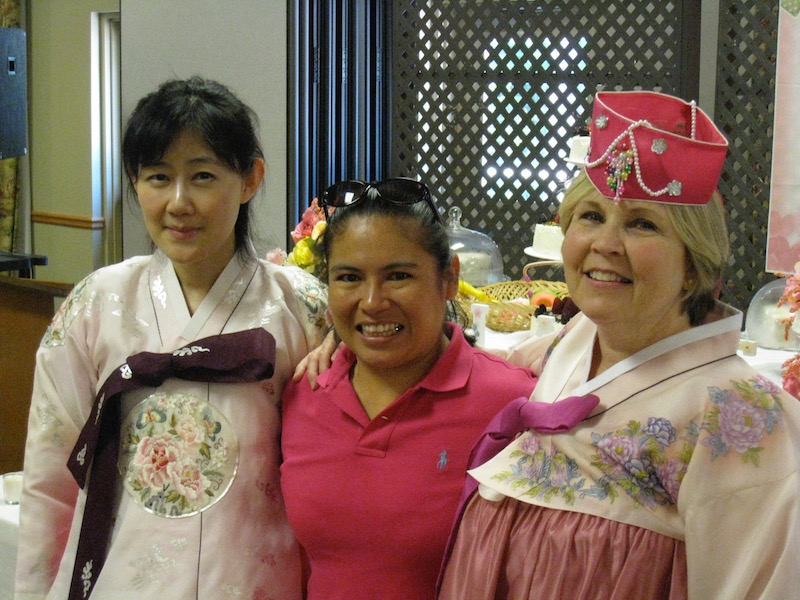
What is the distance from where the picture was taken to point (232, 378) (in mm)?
1432

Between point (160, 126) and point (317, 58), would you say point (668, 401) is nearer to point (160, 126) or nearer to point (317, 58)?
point (160, 126)

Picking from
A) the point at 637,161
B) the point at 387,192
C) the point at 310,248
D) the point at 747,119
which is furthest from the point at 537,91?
the point at 637,161

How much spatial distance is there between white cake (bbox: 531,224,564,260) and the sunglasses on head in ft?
7.43

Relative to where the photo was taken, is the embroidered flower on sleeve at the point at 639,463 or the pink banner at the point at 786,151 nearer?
the embroidered flower on sleeve at the point at 639,463

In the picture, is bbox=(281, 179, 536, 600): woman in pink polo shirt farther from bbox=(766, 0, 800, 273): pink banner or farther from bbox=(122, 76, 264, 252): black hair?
bbox=(766, 0, 800, 273): pink banner

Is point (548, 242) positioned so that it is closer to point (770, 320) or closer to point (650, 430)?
point (770, 320)

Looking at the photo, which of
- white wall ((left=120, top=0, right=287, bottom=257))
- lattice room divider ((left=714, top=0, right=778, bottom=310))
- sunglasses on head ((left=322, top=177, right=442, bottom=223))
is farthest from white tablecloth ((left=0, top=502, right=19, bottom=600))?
lattice room divider ((left=714, top=0, right=778, bottom=310))

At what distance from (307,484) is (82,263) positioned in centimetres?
582

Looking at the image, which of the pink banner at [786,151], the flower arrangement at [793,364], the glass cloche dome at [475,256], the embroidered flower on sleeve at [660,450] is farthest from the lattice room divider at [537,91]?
the embroidered flower on sleeve at [660,450]

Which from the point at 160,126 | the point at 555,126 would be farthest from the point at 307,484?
the point at 555,126

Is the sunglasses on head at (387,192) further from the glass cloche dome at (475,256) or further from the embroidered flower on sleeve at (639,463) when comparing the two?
the glass cloche dome at (475,256)

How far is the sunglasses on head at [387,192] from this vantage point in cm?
141

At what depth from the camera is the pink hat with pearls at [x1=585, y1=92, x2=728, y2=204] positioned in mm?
1093

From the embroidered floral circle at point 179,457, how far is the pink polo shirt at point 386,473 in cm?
10
